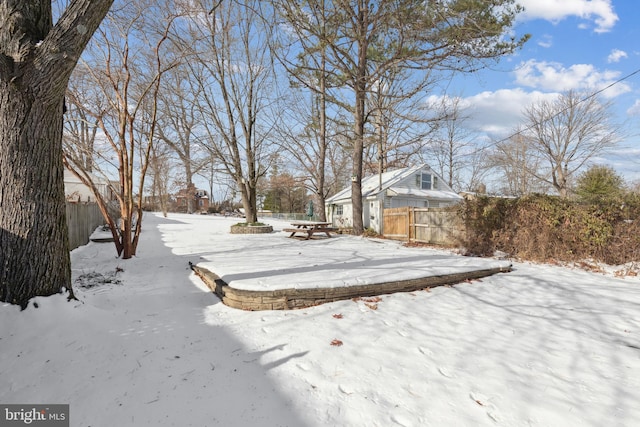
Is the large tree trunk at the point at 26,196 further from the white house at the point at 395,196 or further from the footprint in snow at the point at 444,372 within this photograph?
the white house at the point at 395,196

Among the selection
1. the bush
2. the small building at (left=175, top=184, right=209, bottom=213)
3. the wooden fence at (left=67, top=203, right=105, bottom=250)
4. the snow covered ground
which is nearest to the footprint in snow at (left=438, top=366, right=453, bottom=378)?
the snow covered ground

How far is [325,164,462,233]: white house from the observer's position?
16672 mm

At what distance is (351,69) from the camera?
34.8 ft

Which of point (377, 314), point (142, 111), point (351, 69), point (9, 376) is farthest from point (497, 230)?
point (142, 111)

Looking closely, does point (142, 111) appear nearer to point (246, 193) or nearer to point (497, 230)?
point (246, 193)

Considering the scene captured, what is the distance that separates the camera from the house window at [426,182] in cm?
1897

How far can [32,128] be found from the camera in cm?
287

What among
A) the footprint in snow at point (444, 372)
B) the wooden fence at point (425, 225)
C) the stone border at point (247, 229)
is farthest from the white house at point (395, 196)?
the footprint in snow at point (444, 372)

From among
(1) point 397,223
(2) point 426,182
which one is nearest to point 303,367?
(1) point 397,223

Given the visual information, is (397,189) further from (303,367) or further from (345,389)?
(345,389)

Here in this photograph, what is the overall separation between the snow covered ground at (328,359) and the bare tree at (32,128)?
0.34 meters

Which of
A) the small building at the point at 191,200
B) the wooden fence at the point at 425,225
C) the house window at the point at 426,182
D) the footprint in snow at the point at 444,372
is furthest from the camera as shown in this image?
the small building at the point at 191,200

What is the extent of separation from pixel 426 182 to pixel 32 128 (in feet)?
62.5

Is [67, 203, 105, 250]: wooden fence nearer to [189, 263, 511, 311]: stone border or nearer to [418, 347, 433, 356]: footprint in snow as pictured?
[189, 263, 511, 311]: stone border
